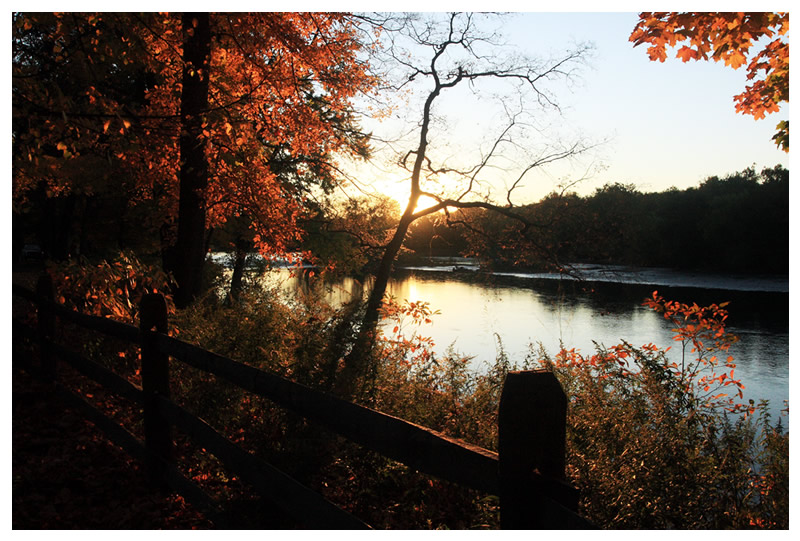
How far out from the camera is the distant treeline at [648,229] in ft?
50.9

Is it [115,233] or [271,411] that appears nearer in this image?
[271,411]

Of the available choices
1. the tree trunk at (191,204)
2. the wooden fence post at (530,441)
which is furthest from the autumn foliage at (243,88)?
the wooden fence post at (530,441)

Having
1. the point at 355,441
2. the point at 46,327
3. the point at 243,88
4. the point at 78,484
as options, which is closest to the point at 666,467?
the point at 355,441

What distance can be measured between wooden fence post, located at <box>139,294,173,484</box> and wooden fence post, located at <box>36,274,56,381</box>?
3.40 m

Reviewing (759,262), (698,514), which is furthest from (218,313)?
(759,262)

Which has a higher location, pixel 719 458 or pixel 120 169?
pixel 120 169

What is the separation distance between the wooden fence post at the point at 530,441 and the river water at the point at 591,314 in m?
5.13

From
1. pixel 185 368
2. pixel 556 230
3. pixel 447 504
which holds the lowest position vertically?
pixel 447 504

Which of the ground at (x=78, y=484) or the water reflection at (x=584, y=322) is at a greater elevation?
the ground at (x=78, y=484)

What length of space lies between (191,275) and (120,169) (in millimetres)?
6600

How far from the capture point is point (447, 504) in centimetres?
511

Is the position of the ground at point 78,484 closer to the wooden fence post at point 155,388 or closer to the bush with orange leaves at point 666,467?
the wooden fence post at point 155,388

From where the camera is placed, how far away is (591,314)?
31.7m

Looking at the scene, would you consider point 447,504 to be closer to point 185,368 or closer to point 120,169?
point 185,368
